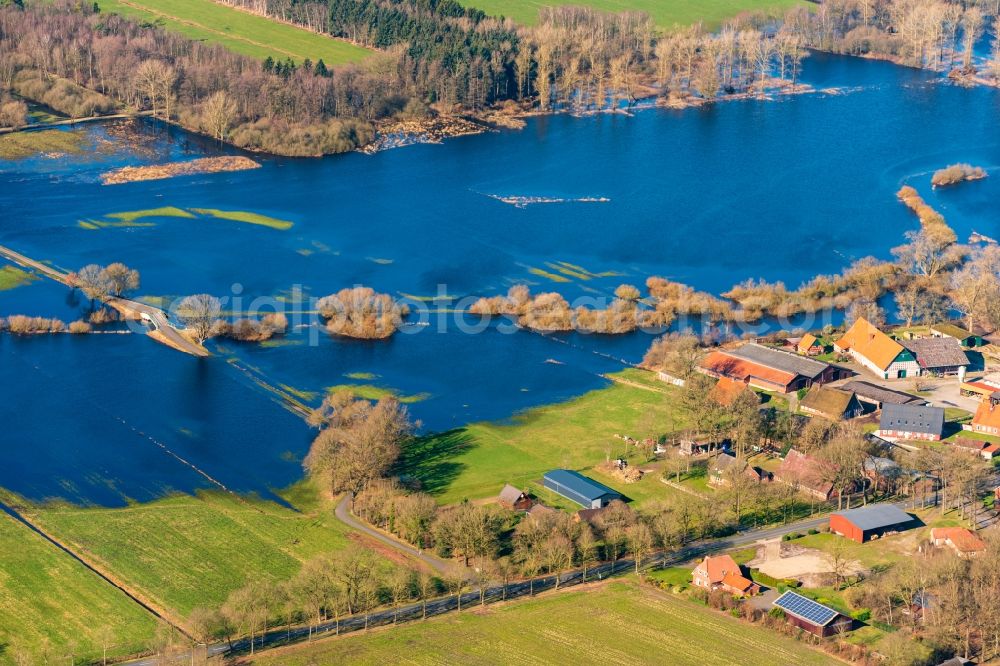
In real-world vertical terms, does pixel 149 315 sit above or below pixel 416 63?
below

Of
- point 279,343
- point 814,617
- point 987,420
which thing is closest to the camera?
point 814,617

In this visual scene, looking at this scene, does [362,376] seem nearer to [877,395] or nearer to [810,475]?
[810,475]

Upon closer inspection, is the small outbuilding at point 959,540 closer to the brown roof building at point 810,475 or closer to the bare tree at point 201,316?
the brown roof building at point 810,475

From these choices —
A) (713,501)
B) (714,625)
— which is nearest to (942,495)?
(713,501)

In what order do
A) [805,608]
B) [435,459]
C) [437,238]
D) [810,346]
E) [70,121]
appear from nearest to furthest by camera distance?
1. [805,608]
2. [435,459]
3. [810,346]
4. [437,238]
5. [70,121]

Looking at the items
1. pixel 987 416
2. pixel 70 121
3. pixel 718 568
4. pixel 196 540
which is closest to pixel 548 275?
pixel 987 416

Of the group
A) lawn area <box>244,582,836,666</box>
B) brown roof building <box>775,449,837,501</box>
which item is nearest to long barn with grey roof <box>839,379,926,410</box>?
brown roof building <box>775,449,837,501</box>

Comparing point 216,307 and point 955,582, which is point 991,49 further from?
point 955,582
